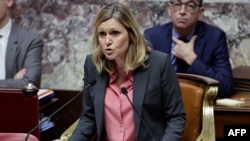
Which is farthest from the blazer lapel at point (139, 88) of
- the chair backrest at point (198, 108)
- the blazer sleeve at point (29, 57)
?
the blazer sleeve at point (29, 57)

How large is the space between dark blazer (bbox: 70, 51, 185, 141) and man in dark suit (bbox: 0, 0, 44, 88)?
1033mm

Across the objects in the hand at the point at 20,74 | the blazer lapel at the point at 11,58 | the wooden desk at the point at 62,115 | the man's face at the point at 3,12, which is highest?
the man's face at the point at 3,12

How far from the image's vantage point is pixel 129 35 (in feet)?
7.87

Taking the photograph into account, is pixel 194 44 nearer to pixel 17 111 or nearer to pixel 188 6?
pixel 188 6

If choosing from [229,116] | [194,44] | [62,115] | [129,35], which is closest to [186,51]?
[194,44]

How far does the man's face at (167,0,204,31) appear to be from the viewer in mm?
3262

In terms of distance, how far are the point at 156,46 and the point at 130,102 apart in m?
1.12

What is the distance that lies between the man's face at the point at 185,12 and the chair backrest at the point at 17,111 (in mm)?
1025

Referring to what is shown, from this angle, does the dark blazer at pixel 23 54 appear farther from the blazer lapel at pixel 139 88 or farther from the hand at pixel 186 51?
the blazer lapel at pixel 139 88

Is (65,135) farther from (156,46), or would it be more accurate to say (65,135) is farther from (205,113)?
(156,46)

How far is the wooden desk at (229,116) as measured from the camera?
285 centimetres

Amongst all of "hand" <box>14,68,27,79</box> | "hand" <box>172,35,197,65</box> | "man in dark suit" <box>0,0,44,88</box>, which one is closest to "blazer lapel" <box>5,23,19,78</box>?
"man in dark suit" <box>0,0,44,88</box>

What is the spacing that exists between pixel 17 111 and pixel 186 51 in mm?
1085

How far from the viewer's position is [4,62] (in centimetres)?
350
